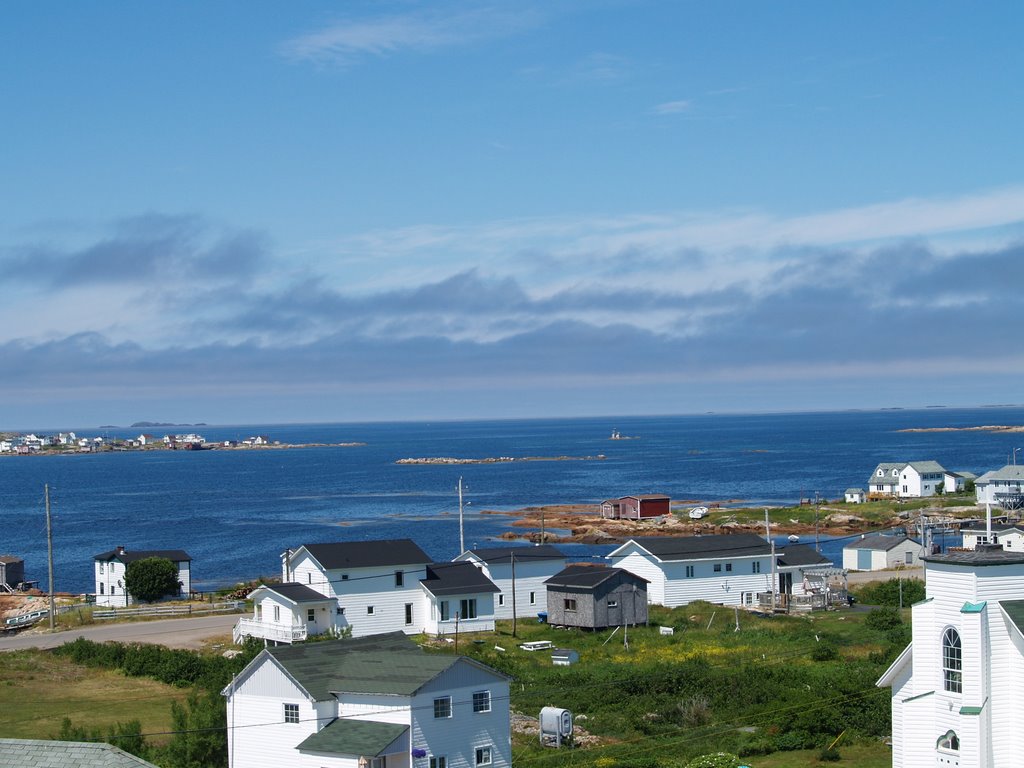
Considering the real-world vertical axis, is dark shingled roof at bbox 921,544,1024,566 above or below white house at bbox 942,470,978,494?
above

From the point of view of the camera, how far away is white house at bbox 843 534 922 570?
245 feet

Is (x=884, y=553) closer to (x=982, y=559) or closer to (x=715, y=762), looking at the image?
(x=715, y=762)

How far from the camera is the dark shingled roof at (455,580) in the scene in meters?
53.0

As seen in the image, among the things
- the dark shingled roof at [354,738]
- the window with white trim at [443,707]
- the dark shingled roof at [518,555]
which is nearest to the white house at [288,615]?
the dark shingled roof at [518,555]

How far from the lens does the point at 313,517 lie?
132m

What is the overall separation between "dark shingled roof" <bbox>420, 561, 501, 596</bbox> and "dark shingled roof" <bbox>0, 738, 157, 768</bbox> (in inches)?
1254

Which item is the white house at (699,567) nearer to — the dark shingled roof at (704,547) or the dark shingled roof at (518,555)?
the dark shingled roof at (704,547)

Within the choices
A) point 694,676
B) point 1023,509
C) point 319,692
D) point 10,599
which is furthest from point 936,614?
point 1023,509

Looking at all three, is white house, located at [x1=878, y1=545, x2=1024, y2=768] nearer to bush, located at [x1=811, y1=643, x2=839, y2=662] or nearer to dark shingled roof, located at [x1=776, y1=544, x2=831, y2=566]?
bush, located at [x1=811, y1=643, x2=839, y2=662]

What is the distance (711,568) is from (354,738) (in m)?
34.7

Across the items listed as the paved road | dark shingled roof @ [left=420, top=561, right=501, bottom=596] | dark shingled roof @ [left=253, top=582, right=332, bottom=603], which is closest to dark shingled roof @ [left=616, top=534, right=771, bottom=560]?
dark shingled roof @ [left=420, top=561, right=501, bottom=596]

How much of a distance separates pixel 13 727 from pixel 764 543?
38.3 m

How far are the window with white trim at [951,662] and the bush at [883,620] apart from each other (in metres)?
27.8

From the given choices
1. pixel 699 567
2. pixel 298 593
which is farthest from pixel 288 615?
pixel 699 567
